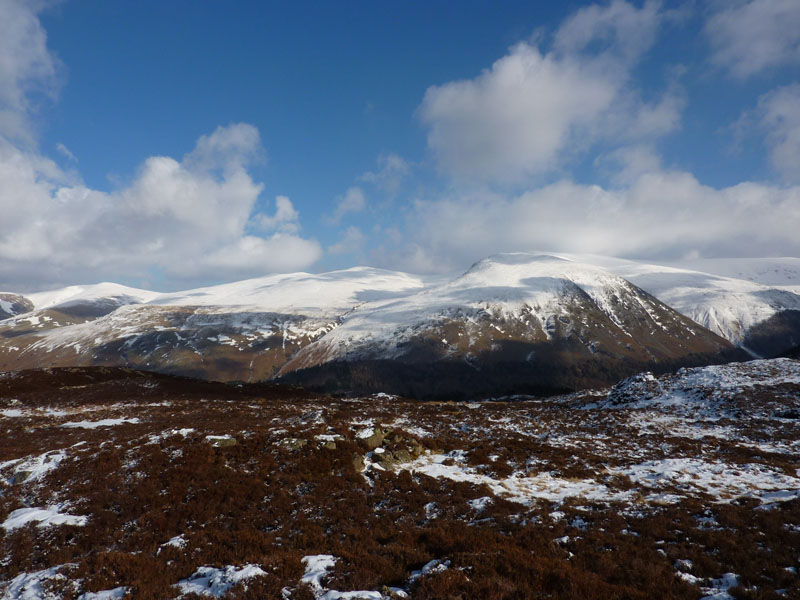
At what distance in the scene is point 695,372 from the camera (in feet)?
197

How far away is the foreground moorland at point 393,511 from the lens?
10.4 meters

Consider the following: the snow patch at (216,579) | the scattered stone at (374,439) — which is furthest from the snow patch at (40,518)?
the scattered stone at (374,439)

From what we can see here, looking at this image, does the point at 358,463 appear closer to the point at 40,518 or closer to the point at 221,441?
the point at 221,441

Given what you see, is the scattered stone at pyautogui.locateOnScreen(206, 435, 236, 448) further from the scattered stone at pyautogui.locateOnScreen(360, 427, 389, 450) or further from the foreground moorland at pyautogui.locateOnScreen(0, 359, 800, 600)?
the scattered stone at pyautogui.locateOnScreen(360, 427, 389, 450)

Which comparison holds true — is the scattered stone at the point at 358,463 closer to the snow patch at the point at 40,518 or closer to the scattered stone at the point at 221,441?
the scattered stone at the point at 221,441

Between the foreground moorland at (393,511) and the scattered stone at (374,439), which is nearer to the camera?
the foreground moorland at (393,511)

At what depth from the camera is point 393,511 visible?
1681cm

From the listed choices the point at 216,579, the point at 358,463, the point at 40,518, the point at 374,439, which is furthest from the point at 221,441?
the point at 216,579

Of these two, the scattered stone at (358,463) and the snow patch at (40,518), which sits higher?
the snow patch at (40,518)

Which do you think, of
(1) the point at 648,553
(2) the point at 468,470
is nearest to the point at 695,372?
(2) the point at 468,470

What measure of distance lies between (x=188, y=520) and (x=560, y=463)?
2169 centimetres

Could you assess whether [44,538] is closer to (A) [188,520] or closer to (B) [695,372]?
(A) [188,520]

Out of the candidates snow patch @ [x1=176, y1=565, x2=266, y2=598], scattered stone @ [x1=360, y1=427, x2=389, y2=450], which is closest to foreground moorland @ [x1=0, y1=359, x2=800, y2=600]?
snow patch @ [x1=176, y1=565, x2=266, y2=598]

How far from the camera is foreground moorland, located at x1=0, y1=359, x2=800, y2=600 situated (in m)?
10.4
